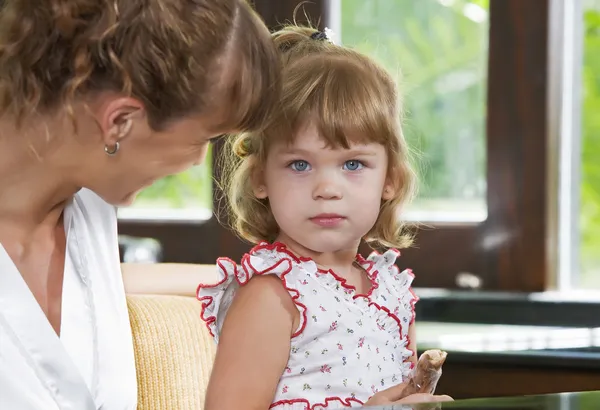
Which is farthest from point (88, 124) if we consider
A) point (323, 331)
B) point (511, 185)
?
point (511, 185)

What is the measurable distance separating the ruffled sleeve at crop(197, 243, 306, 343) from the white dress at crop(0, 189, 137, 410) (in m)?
0.13

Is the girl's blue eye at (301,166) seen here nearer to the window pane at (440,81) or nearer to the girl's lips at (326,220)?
the girl's lips at (326,220)

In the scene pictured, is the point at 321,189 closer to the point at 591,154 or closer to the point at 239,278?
A: the point at 239,278

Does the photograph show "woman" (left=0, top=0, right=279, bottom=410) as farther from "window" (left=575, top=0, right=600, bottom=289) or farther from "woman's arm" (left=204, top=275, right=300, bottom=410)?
"window" (left=575, top=0, right=600, bottom=289)

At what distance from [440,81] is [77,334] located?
1.56m

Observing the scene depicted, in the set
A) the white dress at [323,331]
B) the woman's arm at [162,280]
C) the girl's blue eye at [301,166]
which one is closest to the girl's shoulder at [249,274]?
the white dress at [323,331]

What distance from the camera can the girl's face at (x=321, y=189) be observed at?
1206 mm

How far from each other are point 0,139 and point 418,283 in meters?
1.61

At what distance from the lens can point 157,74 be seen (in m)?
1.05

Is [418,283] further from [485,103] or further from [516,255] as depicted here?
[485,103]

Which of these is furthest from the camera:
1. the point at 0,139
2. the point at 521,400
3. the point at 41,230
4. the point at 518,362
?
the point at 518,362

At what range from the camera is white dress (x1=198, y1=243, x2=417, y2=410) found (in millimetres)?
1228

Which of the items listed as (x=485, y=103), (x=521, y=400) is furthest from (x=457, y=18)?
(x=521, y=400)

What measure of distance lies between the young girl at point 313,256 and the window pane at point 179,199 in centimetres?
162
